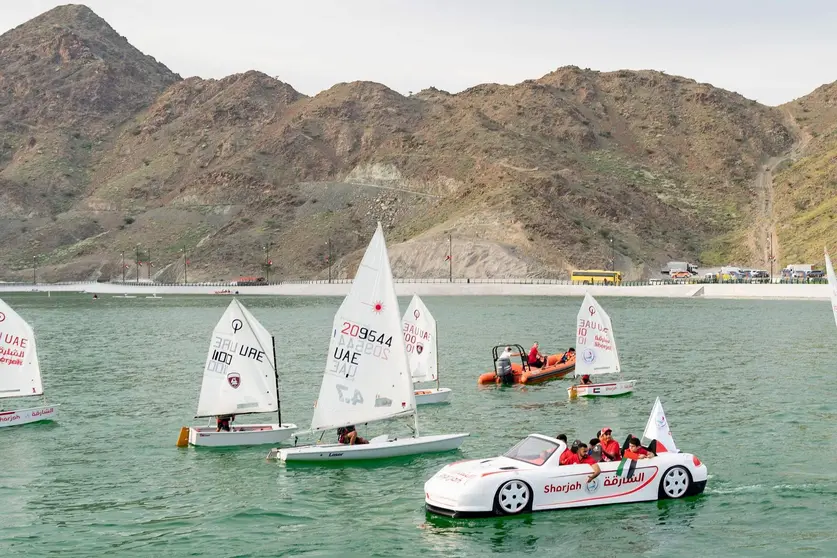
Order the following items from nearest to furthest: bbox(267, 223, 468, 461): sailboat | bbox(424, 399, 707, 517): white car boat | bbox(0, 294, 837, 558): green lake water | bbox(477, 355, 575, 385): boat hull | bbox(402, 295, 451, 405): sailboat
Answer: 1. bbox(0, 294, 837, 558): green lake water
2. bbox(424, 399, 707, 517): white car boat
3. bbox(267, 223, 468, 461): sailboat
4. bbox(402, 295, 451, 405): sailboat
5. bbox(477, 355, 575, 385): boat hull

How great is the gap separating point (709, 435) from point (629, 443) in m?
12.0

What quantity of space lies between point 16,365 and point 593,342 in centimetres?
2811

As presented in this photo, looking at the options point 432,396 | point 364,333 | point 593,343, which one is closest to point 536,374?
point 593,343

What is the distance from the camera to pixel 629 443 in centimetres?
2895

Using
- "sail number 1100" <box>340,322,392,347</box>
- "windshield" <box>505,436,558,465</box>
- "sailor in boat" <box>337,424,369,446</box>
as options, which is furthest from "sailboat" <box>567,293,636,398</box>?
"windshield" <box>505,436,558,465</box>

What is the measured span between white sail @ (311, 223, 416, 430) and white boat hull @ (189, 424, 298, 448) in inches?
193

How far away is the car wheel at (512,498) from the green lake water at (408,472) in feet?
1.23

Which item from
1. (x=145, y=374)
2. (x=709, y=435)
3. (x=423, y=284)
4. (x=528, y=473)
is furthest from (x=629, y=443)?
(x=423, y=284)

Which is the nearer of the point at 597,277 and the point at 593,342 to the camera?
the point at 593,342

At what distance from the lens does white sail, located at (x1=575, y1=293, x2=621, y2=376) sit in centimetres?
5244

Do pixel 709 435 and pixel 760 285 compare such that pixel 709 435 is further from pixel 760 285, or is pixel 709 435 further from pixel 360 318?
pixel 760 285

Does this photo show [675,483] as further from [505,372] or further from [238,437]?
[505,372]

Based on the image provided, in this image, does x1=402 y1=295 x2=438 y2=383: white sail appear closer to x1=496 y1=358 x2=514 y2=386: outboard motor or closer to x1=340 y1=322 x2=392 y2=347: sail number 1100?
x1=496 y1=358 x2=514 y2=386: outboard motor

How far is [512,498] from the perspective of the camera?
27.2 m
